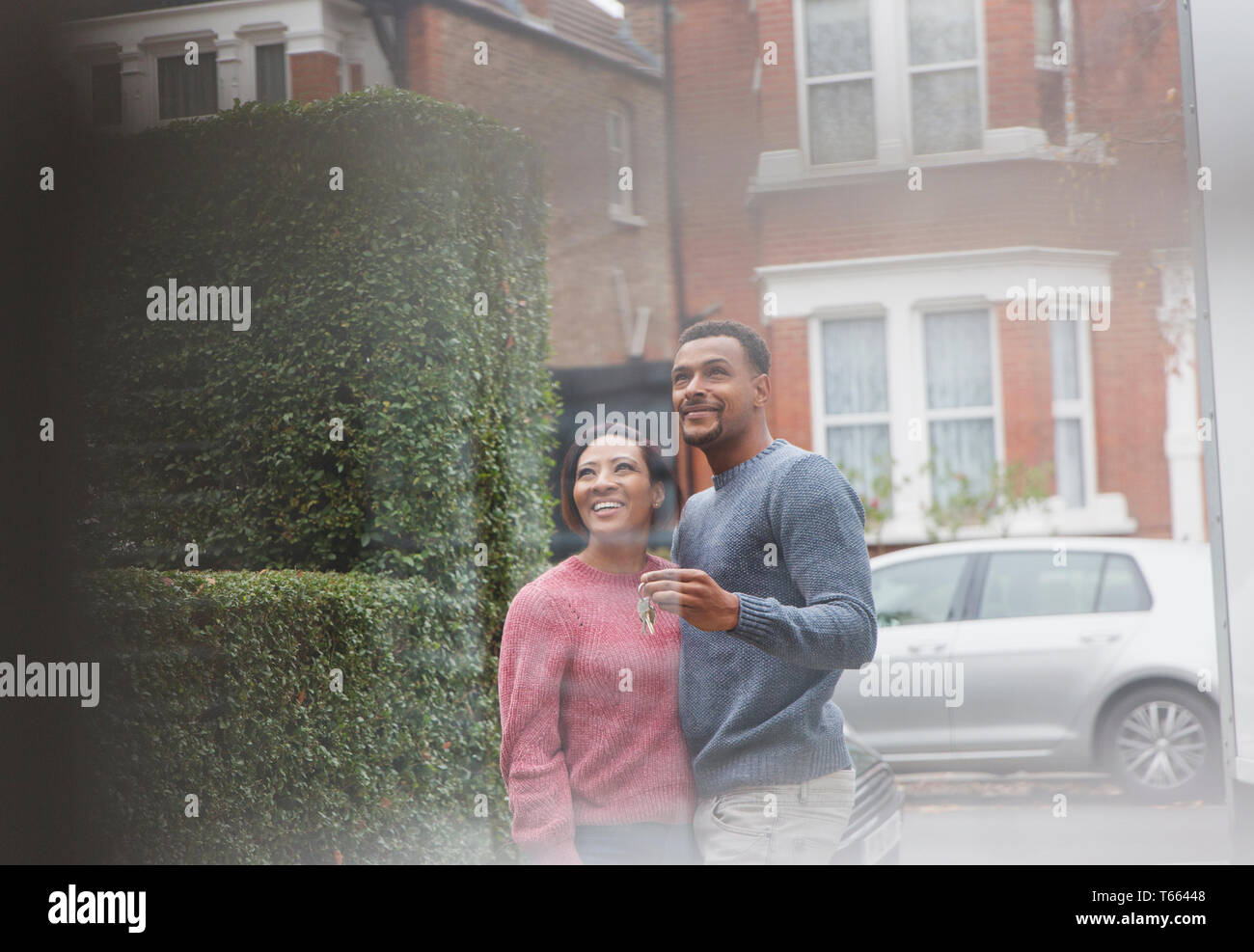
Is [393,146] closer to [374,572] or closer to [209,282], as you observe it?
[209,282]

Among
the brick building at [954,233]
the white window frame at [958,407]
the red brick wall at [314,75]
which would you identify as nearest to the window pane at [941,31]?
the brick building at [954,233]

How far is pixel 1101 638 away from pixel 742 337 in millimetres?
1299

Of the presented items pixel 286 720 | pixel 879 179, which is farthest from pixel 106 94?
pixel 879 179

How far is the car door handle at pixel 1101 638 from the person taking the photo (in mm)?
2842

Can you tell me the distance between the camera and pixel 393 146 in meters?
2.97

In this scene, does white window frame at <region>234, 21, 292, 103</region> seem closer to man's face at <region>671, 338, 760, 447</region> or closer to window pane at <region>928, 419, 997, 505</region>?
man's face at <region>671, 338, 760, 447</region>

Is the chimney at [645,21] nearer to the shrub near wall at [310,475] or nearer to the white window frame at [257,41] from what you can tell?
the shrub near wall at [310,475]

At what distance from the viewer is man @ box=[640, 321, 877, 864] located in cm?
194

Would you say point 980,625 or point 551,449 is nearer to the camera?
point 980,625

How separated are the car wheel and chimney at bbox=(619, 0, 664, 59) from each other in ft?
5.93

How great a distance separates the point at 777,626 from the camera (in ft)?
6.25

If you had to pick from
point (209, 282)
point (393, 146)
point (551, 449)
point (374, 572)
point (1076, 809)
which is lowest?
point (1076, 809)
